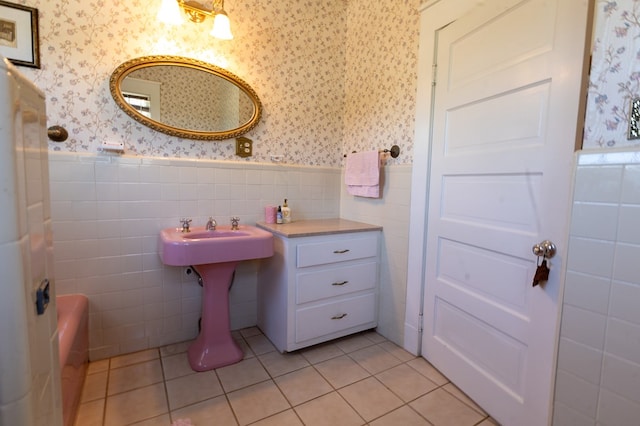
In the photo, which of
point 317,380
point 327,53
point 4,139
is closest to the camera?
point 4,139

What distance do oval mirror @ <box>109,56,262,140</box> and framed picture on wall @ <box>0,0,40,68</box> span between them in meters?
0.35

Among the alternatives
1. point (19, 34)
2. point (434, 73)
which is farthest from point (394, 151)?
point (19, 34)

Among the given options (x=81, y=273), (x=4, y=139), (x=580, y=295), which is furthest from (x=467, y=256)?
(x=81, y=273)

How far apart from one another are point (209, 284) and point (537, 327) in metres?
1.63

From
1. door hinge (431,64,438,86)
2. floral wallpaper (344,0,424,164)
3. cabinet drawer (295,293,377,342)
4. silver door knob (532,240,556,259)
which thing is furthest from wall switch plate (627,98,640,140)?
cabinet drawer (295,293,377,342)

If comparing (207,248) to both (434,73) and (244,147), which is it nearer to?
(244,147)

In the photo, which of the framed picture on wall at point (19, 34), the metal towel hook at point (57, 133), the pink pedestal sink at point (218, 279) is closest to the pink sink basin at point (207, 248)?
the pink pedestal sink at point (218, 279)

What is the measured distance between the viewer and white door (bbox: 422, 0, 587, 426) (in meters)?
1.17

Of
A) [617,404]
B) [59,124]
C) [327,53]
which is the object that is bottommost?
[617,404]

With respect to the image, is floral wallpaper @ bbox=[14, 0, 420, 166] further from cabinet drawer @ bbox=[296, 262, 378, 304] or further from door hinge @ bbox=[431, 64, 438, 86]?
cabinet drawer @ bbox=[296, 262, 378, 304]

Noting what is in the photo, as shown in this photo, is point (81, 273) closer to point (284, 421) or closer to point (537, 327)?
point (284, 421)

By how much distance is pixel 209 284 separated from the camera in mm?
1810

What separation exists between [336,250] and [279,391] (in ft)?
2.77

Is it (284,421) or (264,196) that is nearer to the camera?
(284,421)
